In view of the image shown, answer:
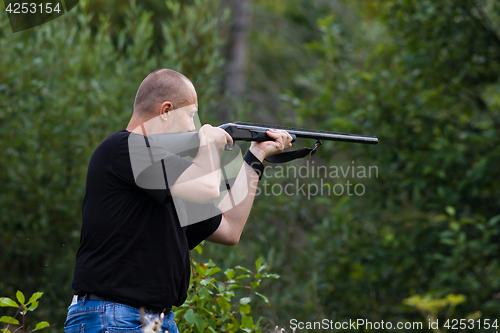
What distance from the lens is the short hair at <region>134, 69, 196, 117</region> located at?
2.27 metres

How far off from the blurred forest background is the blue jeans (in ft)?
9.47

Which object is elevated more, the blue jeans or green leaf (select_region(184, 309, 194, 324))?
the blue jeans

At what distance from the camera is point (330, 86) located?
6250 mm

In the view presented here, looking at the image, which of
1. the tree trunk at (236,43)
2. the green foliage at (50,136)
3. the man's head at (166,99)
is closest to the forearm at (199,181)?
the man's head at (166,99)

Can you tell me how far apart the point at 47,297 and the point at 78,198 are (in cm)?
112

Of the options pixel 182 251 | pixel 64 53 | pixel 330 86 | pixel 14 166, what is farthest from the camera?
pixel 330 86

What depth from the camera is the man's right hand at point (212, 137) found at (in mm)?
2273

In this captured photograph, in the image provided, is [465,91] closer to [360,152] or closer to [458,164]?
[458,164]

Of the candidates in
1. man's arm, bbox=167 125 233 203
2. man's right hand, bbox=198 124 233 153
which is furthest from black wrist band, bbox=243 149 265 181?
man's arm, bbox=167 125 233 203

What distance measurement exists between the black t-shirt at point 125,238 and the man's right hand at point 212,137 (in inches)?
9.0

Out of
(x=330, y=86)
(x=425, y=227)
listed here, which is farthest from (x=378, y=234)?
(x=330, y=86)

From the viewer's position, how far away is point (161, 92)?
7.45 feet

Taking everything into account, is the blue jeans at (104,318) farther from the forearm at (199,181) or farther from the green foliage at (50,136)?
the green foliage at (50,136)

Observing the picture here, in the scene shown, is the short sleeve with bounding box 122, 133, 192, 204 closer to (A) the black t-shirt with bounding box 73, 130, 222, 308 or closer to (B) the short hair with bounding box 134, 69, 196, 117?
(A) the black t-shirt with bounding box 73, 130, 222, 308
